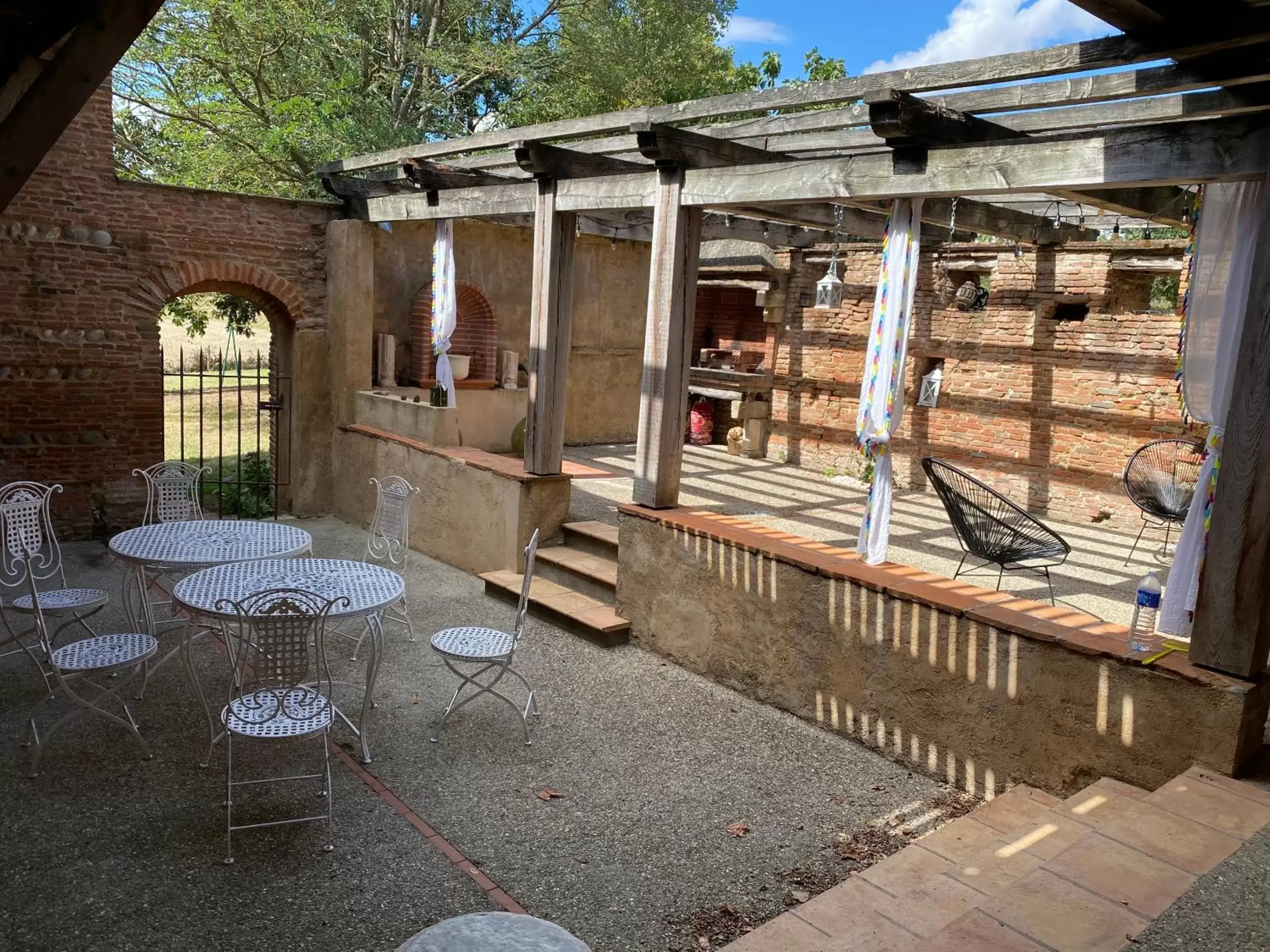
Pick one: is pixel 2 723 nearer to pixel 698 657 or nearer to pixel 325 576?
pixel 325 576

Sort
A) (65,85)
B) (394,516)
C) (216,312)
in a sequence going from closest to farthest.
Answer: (65,85) < (394,516) < (216,312)

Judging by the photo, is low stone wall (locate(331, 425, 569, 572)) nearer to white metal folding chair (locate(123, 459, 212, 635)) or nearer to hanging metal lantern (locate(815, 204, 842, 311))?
white metal folding chair (locate(123, 459, 212, 635))

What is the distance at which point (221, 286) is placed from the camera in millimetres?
9477

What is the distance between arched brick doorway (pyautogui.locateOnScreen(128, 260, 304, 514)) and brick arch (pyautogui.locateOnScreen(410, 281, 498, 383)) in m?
1.32

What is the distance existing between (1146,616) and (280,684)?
148 inches

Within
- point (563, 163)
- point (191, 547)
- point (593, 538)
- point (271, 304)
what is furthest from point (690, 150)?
point (271, 304)

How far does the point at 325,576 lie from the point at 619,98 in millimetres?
15048

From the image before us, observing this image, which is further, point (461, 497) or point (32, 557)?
point (461, 497)

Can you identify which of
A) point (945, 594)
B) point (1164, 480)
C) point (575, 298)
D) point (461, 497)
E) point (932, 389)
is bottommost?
point (461, 497)

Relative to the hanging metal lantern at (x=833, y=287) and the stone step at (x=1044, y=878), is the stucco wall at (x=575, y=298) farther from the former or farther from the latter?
the stone step at (x=1044, y=878)

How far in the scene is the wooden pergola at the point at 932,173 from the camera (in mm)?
3744

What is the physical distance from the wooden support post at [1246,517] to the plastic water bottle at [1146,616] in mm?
195

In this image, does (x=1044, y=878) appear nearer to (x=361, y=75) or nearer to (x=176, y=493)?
(x=176, y=493)

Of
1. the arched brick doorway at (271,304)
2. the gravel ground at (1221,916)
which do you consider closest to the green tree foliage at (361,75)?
the arched brick doorway at (271,304)
